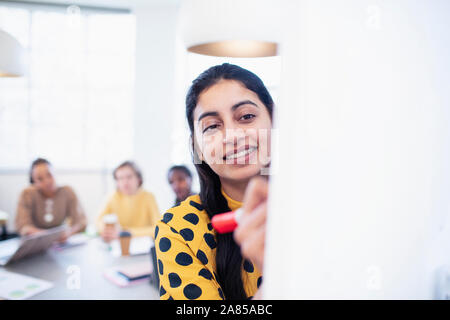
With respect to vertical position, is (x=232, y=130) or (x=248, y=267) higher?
(x=232, y=130)

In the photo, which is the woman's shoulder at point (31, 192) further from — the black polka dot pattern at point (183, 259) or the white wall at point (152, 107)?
the black polka dot pattern at point (183, 259)

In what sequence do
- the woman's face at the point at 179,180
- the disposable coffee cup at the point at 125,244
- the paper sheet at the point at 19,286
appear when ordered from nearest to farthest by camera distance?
the paper sheet at the point at 19,286, the disposable coffee cup at the point at 125,244, the woman's face at the point at 179,180

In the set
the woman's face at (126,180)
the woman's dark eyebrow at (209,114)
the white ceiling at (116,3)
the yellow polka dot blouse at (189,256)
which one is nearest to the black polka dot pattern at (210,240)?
the yellow polka dot blouse at (189,256)

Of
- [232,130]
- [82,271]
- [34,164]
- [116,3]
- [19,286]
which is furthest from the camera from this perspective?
[116,3]

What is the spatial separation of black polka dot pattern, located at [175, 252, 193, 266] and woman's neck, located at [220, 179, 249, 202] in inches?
5.1

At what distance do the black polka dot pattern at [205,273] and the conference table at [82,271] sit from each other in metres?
0.52

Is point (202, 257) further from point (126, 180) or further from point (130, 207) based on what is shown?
point (126, 180)

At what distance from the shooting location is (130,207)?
5.84ft

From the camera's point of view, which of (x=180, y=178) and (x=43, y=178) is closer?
(x=180, y=178)

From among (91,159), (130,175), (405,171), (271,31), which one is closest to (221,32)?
(271,31)

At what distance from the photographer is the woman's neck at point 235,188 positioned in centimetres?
53

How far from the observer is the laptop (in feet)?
3.97

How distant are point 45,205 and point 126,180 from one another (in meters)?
0.54

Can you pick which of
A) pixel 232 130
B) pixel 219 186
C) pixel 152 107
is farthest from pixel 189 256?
pixel 152 107
